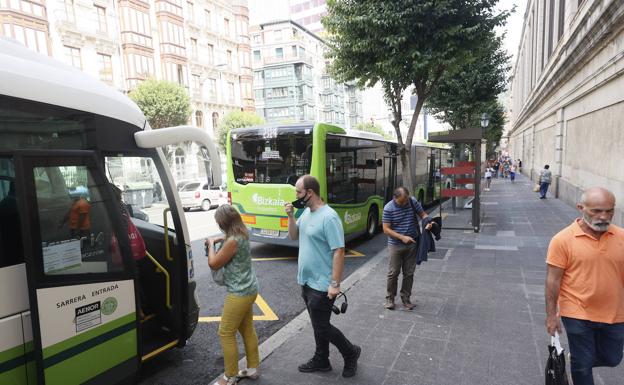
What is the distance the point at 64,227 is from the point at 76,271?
323mm

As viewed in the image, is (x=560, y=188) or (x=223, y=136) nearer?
(x=560, y=188)

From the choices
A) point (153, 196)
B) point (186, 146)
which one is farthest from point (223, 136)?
point (153, 196)

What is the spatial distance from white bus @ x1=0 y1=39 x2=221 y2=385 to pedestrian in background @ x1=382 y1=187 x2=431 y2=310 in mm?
2503

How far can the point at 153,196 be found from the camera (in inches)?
159

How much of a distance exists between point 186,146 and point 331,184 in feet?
92.3

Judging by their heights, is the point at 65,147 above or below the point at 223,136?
below

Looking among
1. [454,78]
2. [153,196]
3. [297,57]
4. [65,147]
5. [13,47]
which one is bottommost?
[153,196]

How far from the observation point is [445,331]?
4.50m

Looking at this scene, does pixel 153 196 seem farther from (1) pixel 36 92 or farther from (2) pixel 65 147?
(1) pixel 36 92

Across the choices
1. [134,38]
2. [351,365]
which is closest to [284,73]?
[134,38]

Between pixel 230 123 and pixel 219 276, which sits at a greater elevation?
pixel 230 123

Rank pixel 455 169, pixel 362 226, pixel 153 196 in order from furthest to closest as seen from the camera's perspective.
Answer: pixel 455 169, pixel 362 226, pixel 153 196

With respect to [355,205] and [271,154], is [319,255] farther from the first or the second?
[355,205]

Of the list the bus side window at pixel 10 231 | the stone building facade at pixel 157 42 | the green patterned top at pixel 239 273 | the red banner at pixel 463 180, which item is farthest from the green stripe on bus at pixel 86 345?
the stone building facade at pixel 157 42
